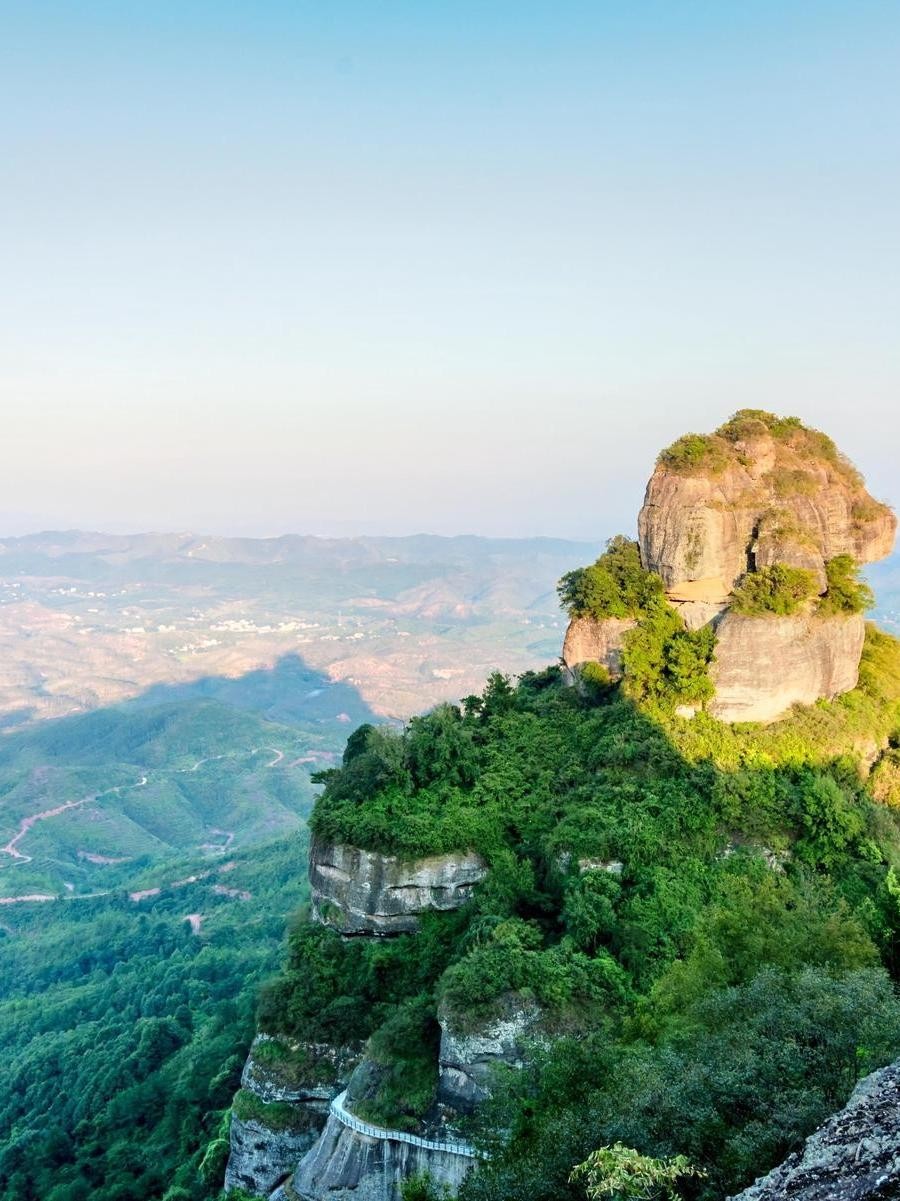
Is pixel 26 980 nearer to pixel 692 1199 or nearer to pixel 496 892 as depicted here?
pixel 496 892

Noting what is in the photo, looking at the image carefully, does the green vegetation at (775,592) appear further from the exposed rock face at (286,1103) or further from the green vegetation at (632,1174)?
the green vegetation at (632,1174)

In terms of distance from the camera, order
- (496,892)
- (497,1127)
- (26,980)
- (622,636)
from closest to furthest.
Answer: (497,1127) < (496,892) < (622,636) < (26,980)

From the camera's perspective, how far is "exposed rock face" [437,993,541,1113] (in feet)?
61.5

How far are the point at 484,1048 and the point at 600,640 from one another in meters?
14.6

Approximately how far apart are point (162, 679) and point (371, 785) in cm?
16906

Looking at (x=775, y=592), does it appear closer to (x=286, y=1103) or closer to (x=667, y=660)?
(x=667, y=660)

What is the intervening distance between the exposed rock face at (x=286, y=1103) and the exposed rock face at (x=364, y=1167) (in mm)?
1850

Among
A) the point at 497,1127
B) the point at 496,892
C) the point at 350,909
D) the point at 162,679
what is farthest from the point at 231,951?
the point at 162,679

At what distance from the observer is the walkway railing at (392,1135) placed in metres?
19.0

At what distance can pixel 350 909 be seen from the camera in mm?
25219

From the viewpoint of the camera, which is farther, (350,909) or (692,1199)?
(350,909)

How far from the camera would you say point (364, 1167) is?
65.8ft

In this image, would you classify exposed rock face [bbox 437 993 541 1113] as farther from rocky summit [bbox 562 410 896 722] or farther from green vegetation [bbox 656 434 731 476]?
green vegetation [bbox 656 434 731 476]

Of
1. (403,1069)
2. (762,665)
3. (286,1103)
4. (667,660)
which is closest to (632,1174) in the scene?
(403,1069)
